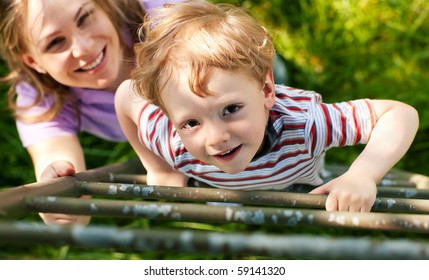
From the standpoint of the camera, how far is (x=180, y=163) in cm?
108

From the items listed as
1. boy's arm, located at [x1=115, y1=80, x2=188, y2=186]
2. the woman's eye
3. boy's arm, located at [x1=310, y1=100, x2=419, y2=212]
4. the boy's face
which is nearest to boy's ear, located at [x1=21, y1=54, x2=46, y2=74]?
the woman's eye

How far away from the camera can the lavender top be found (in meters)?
1.38

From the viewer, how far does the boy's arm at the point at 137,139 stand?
1115mm

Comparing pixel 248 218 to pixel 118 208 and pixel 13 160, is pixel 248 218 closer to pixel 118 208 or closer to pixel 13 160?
pixel 118 208

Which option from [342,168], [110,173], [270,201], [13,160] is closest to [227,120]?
[270,201]

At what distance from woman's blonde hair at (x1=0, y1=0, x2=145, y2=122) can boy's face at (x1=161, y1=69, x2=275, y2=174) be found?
17.7 inches

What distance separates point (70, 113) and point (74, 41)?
296 millimetres

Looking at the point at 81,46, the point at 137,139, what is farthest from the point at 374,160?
the point at 81,46

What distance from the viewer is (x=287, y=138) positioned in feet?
3.36

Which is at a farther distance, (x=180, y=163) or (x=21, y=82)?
(x=21, y=82)

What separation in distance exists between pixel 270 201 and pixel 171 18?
0.33 meters

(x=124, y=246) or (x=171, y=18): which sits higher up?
(x=171, y=18)

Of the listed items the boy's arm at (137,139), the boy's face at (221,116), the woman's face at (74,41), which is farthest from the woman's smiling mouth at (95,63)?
the boy's face at (221,116)

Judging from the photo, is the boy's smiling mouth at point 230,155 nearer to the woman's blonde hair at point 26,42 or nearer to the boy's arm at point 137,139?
the boy's arm at point 137,139
